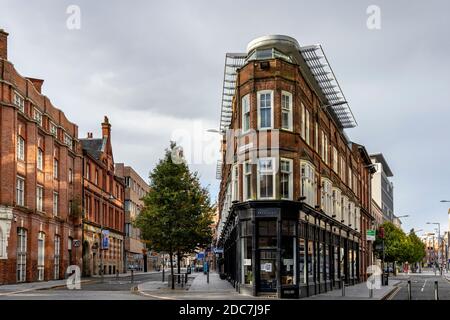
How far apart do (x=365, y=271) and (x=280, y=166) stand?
37357 millimetres

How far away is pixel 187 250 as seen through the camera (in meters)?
43.4

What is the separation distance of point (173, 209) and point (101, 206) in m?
41.1

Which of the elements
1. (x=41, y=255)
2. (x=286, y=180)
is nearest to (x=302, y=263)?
(x=286, y=180)

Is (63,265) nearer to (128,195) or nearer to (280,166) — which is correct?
(280,166)

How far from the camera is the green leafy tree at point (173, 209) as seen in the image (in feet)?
135

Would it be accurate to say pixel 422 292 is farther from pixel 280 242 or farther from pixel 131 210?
pixel 131 210

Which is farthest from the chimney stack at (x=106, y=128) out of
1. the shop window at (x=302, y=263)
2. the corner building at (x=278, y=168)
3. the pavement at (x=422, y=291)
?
the shop window at (x=302, y=263)

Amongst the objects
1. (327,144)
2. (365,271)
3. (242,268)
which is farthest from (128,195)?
(242,268)

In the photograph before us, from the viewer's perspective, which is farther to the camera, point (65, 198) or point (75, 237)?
point (75, 237)

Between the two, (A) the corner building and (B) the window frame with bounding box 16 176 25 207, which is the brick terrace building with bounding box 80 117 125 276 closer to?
(B) the window frame with bounding box 16 176 25 207

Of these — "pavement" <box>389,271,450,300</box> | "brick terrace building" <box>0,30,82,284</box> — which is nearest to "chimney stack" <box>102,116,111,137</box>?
"brick terrace building" <box>0,30,82,284</box>

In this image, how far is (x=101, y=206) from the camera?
80.2m

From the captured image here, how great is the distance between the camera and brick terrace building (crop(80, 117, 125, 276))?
7219 centimetres
